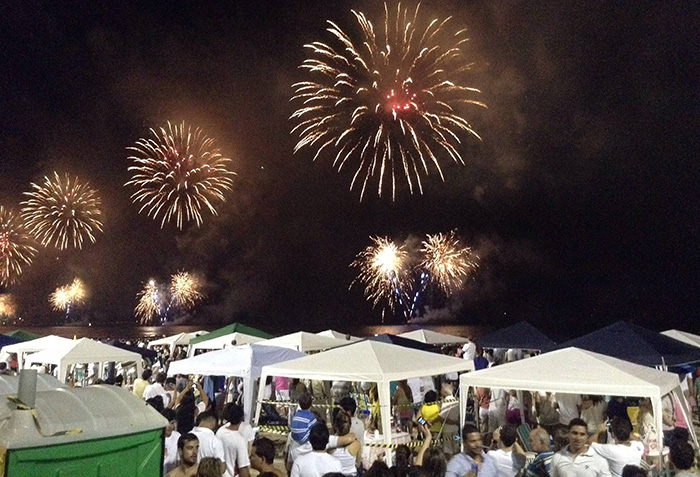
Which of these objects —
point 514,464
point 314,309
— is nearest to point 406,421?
point 514,464

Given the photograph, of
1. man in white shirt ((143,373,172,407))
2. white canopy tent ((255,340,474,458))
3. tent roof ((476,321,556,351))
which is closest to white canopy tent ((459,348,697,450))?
white canopy tent ((255,340,474,458))

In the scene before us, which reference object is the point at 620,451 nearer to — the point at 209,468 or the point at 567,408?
the point at 209,468

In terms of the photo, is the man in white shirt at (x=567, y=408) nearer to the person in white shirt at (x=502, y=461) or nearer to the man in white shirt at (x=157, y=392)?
the person in white shirt at (x=502, y=461)

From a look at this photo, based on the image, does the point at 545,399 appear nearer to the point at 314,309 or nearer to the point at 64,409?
the point at 64,409

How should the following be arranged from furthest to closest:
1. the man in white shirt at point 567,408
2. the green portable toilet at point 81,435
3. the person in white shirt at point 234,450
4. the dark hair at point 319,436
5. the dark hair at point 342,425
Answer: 1. the man in white shirt at point 567,408
2. the dark hair at point 342,425
3. the person in white shirt at point 234,450
4. the dark hair at point 319,436
5. the green portable toilet at point 81,435

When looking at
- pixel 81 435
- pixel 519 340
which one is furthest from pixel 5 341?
pixel 81 435

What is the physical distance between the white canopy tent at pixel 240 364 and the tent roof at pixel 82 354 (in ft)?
11.2

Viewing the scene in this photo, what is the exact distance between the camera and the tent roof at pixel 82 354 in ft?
47.1

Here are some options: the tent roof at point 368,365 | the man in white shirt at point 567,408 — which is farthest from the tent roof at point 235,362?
the man in white shirt at point 567,408

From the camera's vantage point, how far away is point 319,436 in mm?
5621

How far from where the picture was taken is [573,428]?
240 inches

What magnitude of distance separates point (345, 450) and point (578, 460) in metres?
2.54

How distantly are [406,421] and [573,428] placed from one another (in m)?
6.42

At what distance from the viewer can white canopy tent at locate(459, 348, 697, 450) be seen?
25.6ft
